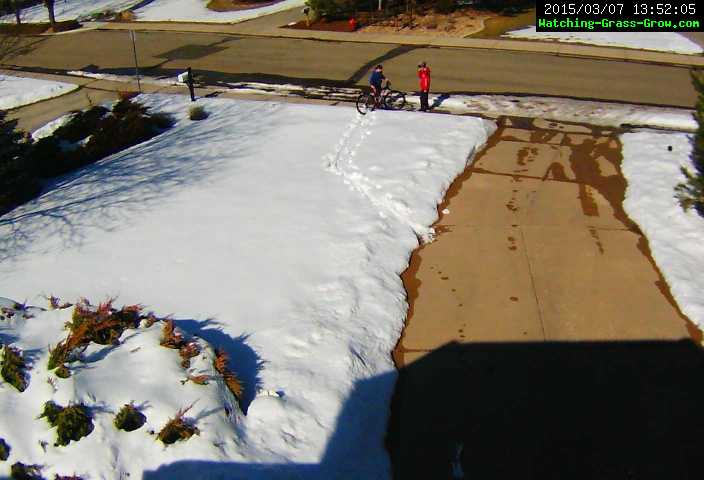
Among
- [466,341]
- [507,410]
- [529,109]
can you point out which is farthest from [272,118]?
[507,410]

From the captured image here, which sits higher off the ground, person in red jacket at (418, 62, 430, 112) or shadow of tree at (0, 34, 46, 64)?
shadow of tree at (0, 34, 46, 64)

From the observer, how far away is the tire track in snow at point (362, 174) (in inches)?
424

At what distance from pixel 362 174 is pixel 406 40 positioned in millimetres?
14351

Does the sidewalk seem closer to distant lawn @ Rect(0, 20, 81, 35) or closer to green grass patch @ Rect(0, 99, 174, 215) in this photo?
distant lawn @ Rect(0, 20, 81, 35)

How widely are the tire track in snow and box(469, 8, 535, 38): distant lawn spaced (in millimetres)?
12319

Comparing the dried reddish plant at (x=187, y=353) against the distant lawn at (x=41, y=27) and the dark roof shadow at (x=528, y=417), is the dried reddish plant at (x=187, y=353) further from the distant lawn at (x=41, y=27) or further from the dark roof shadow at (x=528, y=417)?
the distant lawn at (x=41, y=27)

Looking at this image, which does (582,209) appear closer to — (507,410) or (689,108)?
(507,410)

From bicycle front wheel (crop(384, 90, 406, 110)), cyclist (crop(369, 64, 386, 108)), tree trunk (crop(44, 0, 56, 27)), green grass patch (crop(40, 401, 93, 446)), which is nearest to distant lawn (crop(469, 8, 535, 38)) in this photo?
bicycle front wheel (crop(384, 90, 406, 110))

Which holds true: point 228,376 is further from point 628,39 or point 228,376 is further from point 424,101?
point 628,39

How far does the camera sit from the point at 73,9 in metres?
35.8

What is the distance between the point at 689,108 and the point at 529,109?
4457 mm

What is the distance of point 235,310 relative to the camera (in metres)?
8.36

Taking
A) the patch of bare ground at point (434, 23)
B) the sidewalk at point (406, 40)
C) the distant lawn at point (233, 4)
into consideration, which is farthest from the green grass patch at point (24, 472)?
the distant lawn at point (233, 4)

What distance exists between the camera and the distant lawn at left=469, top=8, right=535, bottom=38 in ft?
82.8
